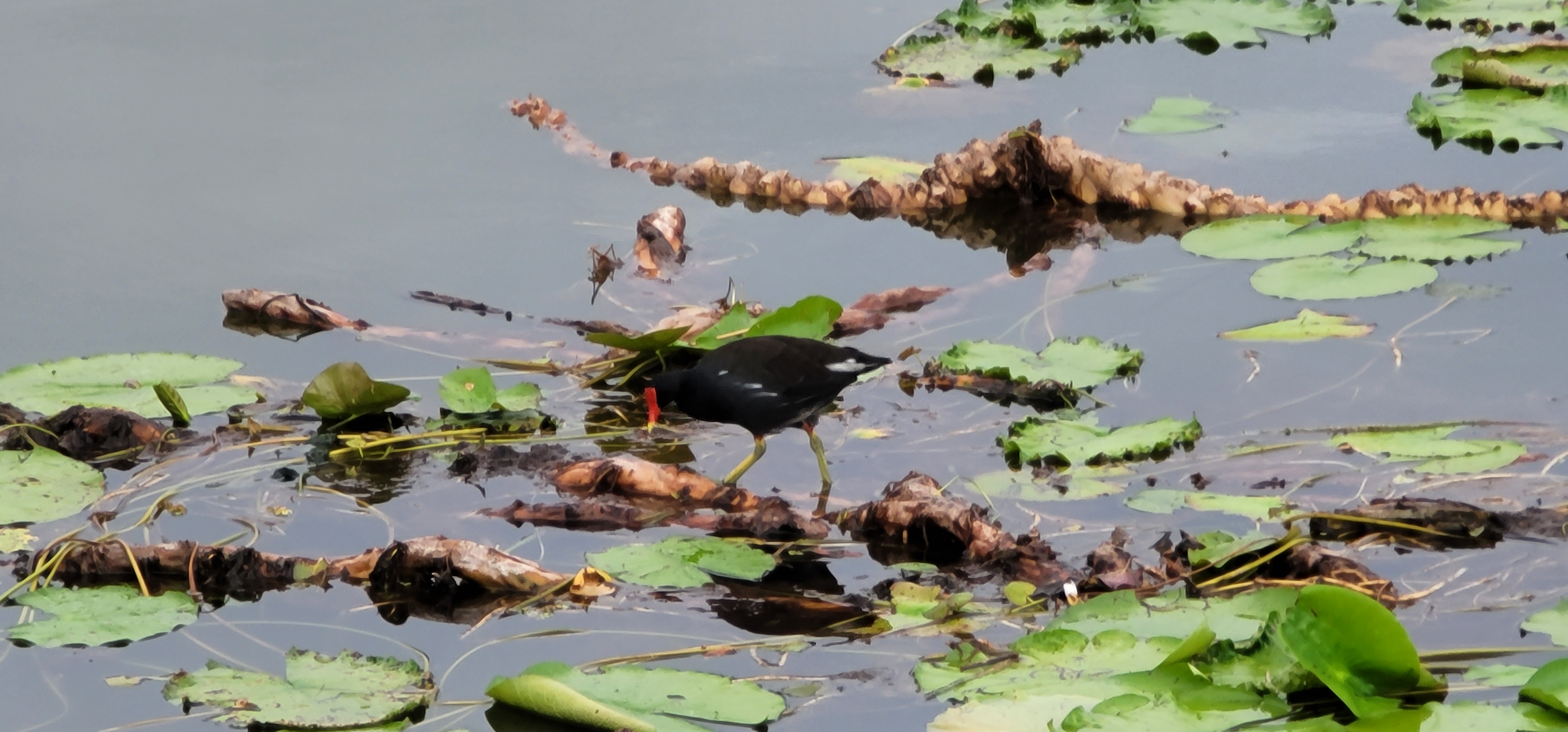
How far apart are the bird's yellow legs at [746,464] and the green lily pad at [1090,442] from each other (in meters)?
0.48

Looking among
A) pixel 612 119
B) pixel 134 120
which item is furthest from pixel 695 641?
pixel 134 120

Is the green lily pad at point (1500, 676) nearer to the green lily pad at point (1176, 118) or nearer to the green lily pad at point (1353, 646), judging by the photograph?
the green lily pad at point (1353, 646)

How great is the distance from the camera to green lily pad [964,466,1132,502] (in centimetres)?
322

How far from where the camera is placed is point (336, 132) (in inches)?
230

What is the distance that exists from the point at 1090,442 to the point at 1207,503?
1.13 feet

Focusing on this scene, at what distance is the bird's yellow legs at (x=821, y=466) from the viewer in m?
3.31

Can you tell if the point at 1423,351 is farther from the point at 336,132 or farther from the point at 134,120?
the point at 134,120

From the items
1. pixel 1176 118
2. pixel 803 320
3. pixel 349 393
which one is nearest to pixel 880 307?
pixel 803 320

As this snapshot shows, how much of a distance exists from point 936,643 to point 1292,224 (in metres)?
2.35

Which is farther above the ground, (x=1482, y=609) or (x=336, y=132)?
(x=336, y=132)

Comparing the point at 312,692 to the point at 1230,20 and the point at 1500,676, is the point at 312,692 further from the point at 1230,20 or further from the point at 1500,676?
the point at 1230,20

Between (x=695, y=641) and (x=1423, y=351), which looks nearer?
(x=695, y=641)

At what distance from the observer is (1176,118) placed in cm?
558

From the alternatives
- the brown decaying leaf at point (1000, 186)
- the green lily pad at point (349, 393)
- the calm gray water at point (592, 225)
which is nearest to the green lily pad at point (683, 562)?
the calm gray water at point (592, 225)
